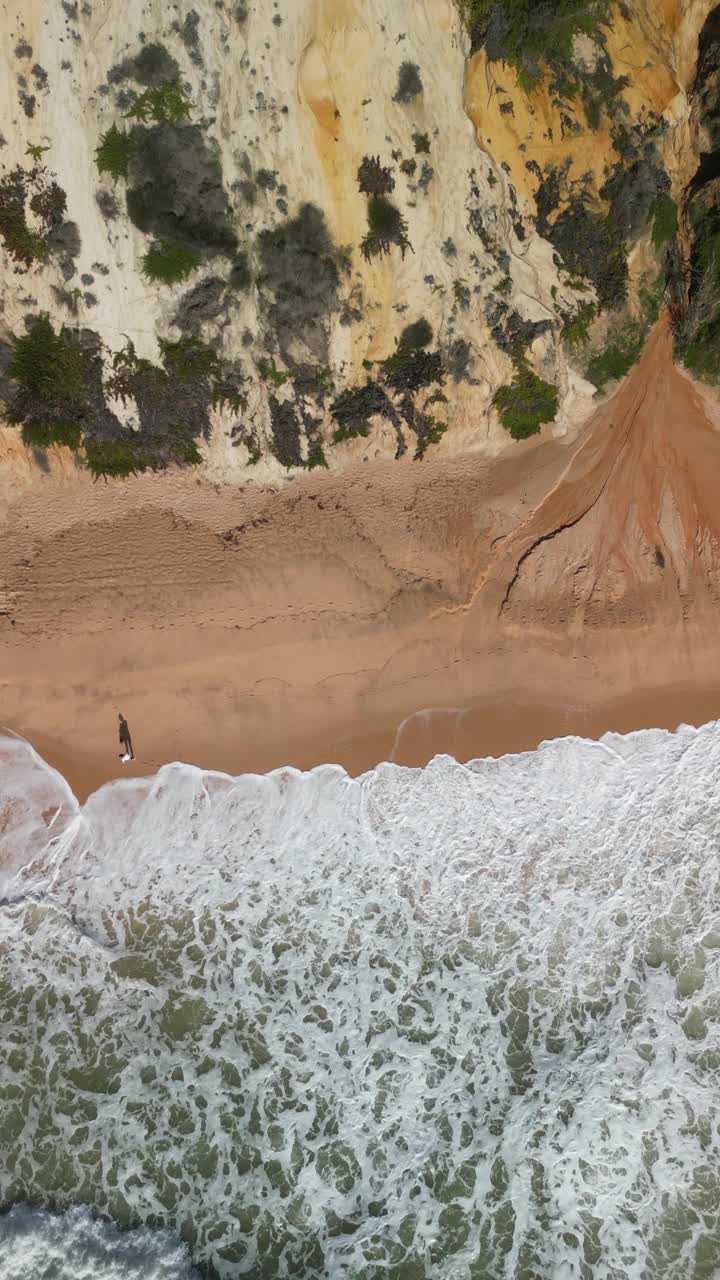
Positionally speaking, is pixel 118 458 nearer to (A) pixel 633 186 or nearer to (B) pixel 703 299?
(A) pixel 633 186

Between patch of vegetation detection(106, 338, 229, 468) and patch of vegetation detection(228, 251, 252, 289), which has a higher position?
patch of vegetation detection(228, 251, 252, 289)

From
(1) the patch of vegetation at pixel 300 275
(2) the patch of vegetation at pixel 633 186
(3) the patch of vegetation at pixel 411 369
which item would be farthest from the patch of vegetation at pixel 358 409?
(2) the patch of vegetation at pixel 633 186

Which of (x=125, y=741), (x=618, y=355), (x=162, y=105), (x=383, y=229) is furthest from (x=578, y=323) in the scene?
(x=125, y=741)

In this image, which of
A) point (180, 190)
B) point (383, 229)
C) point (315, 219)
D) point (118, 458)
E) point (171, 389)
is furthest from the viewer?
point (118, 458)

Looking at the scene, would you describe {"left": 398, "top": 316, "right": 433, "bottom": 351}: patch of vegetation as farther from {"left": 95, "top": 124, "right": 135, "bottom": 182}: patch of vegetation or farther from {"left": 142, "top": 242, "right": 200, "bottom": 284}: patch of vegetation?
{"left": 95, "top": 124, "right": 135, "bottom": 182}: patch of vegetation

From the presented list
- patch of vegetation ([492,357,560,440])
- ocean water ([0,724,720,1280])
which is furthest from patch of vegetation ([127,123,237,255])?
ocean water ([0,724,720,1280])

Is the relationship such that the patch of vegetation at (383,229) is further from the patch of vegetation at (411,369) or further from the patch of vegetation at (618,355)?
the patch of vegetation at (618,355)

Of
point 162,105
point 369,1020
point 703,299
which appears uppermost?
point 162,105
